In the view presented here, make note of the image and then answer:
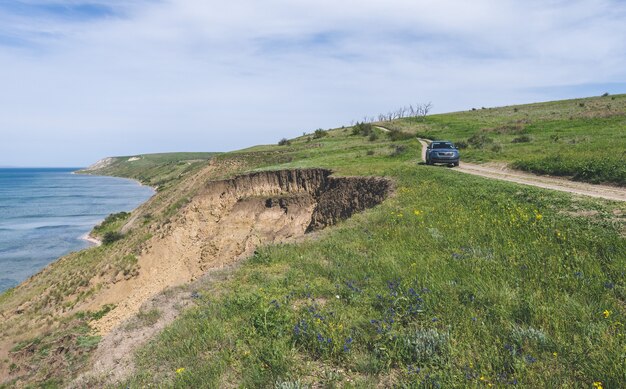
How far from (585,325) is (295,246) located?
7.79 metres

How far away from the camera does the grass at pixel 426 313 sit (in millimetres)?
4355

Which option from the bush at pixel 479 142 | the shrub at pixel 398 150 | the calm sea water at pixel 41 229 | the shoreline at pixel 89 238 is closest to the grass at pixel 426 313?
the shrub at pixel 398 150

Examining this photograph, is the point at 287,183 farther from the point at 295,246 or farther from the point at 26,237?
the point at 26,237

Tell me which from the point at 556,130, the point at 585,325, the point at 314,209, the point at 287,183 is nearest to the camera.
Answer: the point at 585,325

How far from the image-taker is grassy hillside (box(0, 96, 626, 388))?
440cm

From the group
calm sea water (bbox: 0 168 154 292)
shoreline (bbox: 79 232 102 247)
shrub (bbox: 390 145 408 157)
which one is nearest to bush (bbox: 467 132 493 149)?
shrub (bbox: 390 145 408 157)

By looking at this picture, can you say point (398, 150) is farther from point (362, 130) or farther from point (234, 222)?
point (362, 130)

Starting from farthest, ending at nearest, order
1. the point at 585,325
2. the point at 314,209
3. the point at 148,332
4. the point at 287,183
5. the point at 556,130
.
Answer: the point at 556,130
the point at 287,183
the point at 314,209
the point at 148,332
the point at 585,325

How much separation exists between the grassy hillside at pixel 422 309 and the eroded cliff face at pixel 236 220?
9.67 meters

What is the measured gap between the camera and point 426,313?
5.68m

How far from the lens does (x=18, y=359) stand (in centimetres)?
1423

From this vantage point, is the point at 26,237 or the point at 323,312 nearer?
the point at 323,312

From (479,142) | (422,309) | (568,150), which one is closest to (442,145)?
(568,150)

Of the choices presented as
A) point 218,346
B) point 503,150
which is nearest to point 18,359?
point 218,346
